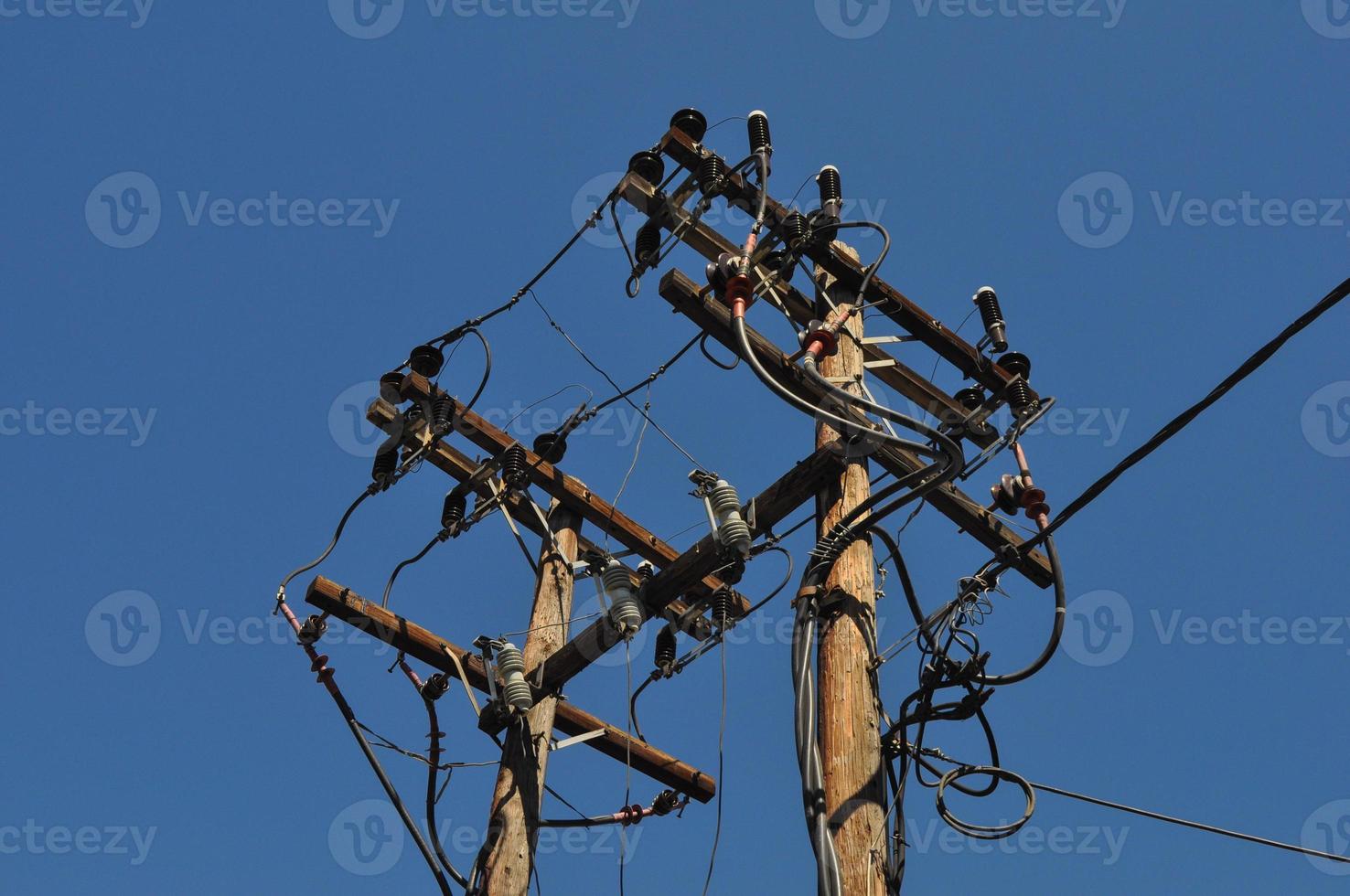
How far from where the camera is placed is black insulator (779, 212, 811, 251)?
8531mm

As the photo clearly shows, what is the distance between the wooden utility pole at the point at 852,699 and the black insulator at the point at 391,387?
12.3ft

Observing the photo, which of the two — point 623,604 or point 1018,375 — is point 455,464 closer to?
point 623,604

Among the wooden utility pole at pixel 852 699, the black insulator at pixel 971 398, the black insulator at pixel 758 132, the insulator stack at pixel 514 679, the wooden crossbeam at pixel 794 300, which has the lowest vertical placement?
the wooden utility pole at pixel 852 699

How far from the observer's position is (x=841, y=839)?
21.0ft

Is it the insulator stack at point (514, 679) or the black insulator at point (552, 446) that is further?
the black insulator at point (552, 446)

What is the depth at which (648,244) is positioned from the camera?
8891mm

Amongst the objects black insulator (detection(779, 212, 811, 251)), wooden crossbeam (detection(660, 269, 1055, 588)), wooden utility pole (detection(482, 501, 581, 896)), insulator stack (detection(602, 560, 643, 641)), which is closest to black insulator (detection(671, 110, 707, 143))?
black insulator (detection(779, 212, 811, 251))

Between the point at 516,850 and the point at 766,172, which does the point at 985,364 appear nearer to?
the point at 766,172

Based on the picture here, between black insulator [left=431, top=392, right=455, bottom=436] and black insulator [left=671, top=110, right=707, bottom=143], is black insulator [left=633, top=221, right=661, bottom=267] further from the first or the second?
black insulator [left=431, top=392, right=455, bottom=436]

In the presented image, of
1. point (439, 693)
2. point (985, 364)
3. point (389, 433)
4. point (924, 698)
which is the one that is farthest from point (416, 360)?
point (924, 698)

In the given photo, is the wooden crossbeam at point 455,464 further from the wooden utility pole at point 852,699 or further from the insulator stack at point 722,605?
the wooden utility pole at point 852,699

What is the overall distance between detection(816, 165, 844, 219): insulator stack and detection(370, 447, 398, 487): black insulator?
12.8 ft

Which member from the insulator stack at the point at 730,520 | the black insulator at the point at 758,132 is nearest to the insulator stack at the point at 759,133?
the black insulator at the point at 758,132

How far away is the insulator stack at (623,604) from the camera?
8.55m
